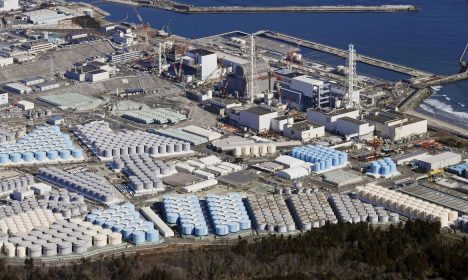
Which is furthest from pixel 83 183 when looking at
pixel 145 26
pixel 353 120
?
pixel 145 26

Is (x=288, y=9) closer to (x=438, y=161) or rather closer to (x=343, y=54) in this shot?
(x=343, y=54)

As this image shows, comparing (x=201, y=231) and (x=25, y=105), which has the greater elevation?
(x=201, y=231)

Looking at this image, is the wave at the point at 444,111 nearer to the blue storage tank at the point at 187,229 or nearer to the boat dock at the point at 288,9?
the blue storage tank at the point at 187,229

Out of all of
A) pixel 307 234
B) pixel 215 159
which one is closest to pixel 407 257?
pixel 307 234

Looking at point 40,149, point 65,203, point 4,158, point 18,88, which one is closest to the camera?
point 65,203

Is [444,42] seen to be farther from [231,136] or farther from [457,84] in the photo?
[231,136]

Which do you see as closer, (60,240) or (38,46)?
(60,240)
